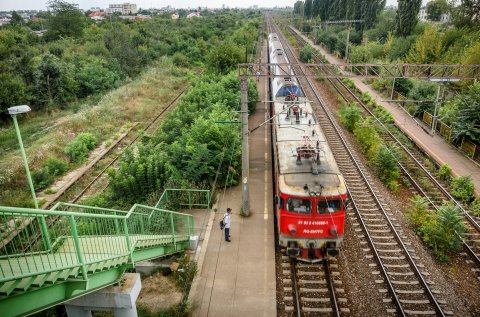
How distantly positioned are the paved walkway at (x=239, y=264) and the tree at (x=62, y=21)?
176 ft

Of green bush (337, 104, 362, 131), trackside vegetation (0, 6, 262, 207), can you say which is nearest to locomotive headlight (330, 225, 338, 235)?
trackside vegetation (0, 6, 262, 207)

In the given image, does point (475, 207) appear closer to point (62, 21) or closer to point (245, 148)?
point (245, 148)

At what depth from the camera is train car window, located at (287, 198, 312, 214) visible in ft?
36.2

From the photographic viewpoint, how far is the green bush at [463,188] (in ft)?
53.1

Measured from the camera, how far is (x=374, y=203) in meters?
15.6

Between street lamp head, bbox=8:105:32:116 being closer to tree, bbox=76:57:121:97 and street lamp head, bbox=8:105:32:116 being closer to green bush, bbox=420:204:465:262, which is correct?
green bush, bbox=420:204:465:262

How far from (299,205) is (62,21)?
60414 mm

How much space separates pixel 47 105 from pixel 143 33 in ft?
107

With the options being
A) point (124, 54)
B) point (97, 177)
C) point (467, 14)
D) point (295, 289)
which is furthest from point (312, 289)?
point (467, 14)

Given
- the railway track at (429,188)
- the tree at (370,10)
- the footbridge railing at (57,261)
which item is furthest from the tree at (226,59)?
the tree at (370,10)

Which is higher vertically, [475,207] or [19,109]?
[19,109]

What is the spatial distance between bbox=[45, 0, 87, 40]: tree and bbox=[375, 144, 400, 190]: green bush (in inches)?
2191

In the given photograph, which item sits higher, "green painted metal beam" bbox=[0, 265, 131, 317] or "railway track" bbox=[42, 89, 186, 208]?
"green painted metal beam" bbox=[0, 265, 131, 317]

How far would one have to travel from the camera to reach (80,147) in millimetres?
22000
